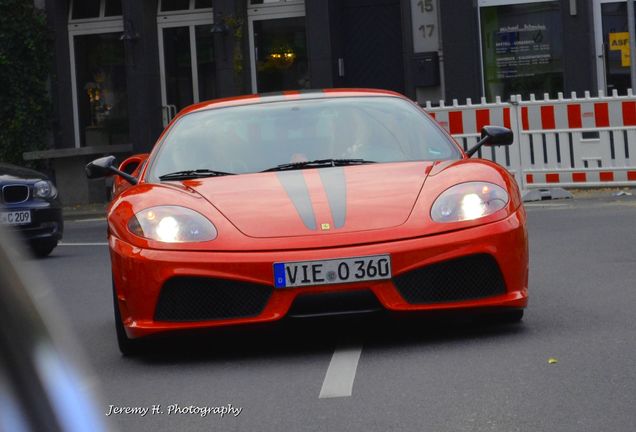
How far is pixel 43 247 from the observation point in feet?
43.8

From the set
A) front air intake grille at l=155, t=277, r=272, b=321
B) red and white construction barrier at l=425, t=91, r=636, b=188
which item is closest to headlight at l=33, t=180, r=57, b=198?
red and white construction barrier at l=425, t=91, r=636, b=188

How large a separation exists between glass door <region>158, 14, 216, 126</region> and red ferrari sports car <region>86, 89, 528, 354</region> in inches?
735

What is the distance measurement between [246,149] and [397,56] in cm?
1749

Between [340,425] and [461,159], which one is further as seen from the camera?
[461,159]

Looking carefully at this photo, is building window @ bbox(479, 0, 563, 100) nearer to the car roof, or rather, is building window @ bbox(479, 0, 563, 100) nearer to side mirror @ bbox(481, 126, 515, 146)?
the car roof

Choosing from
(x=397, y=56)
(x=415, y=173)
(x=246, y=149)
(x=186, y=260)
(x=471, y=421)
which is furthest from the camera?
(x=397, y=56)

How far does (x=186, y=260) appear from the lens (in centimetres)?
582

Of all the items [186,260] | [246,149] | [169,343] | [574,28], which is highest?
[574,28]

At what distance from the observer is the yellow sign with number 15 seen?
2162 centimetres

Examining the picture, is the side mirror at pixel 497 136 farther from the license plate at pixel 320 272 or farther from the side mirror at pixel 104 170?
the side mirror at pixel 104 170

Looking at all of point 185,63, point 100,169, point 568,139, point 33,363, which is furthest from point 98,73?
point 33,363

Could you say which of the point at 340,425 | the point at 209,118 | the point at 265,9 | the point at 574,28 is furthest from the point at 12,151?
the point at 340,425

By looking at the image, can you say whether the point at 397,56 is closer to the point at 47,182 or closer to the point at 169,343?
the point at 47,182

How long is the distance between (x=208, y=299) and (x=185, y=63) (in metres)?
19.9
